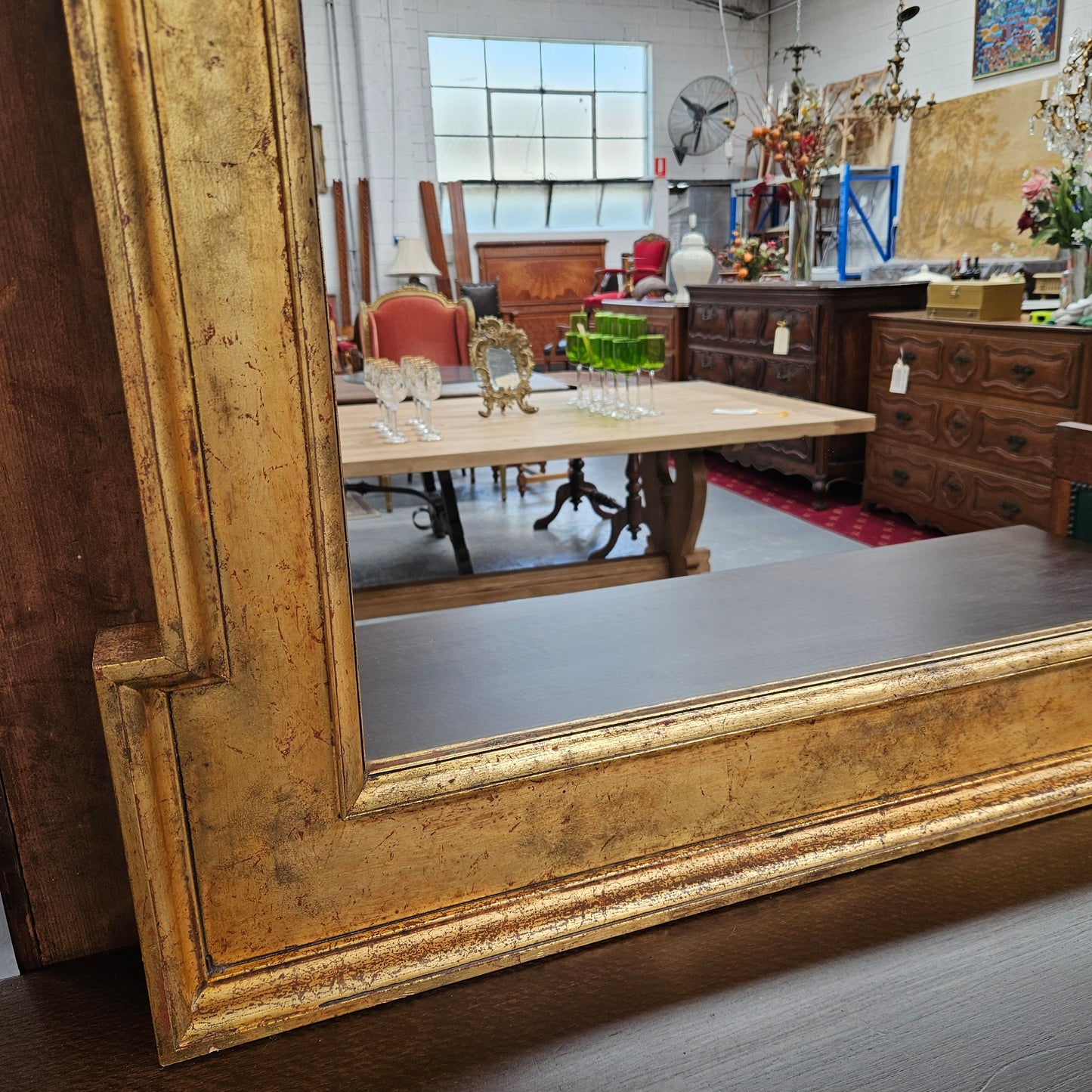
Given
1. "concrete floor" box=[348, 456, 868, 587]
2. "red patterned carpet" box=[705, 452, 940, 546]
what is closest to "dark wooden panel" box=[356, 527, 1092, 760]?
"concrete floor" box=[348, 456, 868, 587]

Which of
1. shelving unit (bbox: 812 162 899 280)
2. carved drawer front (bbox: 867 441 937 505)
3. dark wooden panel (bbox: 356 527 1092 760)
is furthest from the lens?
shelving unit (bbox: 812 162 899 280)

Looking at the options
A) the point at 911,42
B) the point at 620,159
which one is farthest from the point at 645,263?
the point at 620,159

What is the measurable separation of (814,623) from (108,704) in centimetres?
43

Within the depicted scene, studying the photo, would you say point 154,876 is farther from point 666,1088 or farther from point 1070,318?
point 1070,318

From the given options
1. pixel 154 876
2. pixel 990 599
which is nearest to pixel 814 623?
pixel 990 599

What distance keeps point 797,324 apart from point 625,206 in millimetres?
4337

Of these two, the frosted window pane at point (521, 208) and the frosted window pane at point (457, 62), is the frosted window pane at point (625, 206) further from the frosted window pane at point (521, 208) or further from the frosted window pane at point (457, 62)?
the frosted window pane at point (457, 62)

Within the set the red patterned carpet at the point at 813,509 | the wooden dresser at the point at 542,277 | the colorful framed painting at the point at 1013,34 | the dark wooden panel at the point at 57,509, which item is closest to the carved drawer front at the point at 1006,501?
the red patterned carpet at the point at 813,509

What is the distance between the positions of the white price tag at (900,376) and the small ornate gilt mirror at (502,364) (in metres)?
1.58

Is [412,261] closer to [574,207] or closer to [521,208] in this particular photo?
[521,208]

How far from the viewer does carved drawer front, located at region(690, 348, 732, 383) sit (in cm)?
419

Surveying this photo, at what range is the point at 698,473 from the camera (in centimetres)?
229

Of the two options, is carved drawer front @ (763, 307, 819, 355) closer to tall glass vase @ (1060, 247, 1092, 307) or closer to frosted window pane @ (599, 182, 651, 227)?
tall glass vase @ (1060, 247, 1092, 307)

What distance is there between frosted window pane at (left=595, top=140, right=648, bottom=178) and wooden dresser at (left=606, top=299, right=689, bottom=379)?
10.2ft
